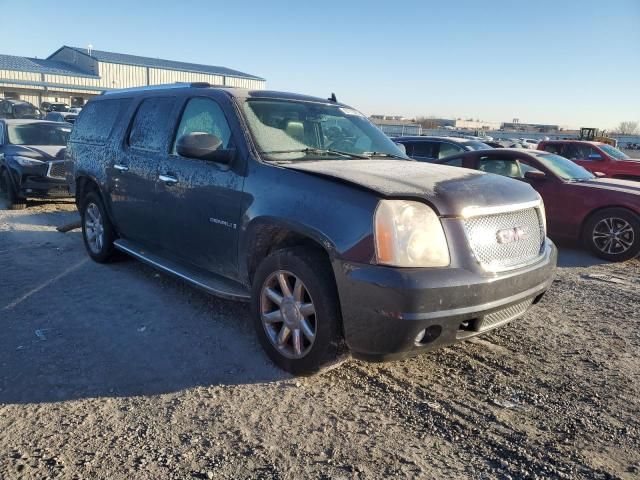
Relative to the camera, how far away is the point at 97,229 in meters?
5.93

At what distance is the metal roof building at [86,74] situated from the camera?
4606cm

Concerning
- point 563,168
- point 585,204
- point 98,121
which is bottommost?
point 585,204

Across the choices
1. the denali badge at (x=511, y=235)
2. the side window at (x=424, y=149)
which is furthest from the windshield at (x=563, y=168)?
the denali badge at (x=511, y=235)

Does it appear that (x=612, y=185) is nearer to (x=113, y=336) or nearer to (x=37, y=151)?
(x=113, y=336)

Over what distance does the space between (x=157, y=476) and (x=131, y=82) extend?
57197 millimetres

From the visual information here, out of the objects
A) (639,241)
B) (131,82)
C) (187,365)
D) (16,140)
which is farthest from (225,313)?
(131,82)

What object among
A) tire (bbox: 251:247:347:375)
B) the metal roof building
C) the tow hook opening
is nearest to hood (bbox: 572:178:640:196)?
the tow hook opening

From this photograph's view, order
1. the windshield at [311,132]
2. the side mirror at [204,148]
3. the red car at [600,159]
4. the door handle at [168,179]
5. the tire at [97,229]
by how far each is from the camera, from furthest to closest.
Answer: the red car at [600,159] → the tire at [97,229] → the door handle at [168,179] → the windshield at [311,132] → the side mirror at [204,148]

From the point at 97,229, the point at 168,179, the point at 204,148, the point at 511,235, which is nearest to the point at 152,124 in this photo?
the point at 168,179

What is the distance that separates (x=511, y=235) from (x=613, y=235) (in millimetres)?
4864

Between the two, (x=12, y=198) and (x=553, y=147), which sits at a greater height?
(x=553, y=147)

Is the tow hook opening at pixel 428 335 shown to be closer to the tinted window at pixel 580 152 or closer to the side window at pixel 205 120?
the side window at pixel 205 120

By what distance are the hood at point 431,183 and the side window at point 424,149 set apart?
8.27 meters

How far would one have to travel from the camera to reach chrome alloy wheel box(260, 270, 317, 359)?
3236 mm
